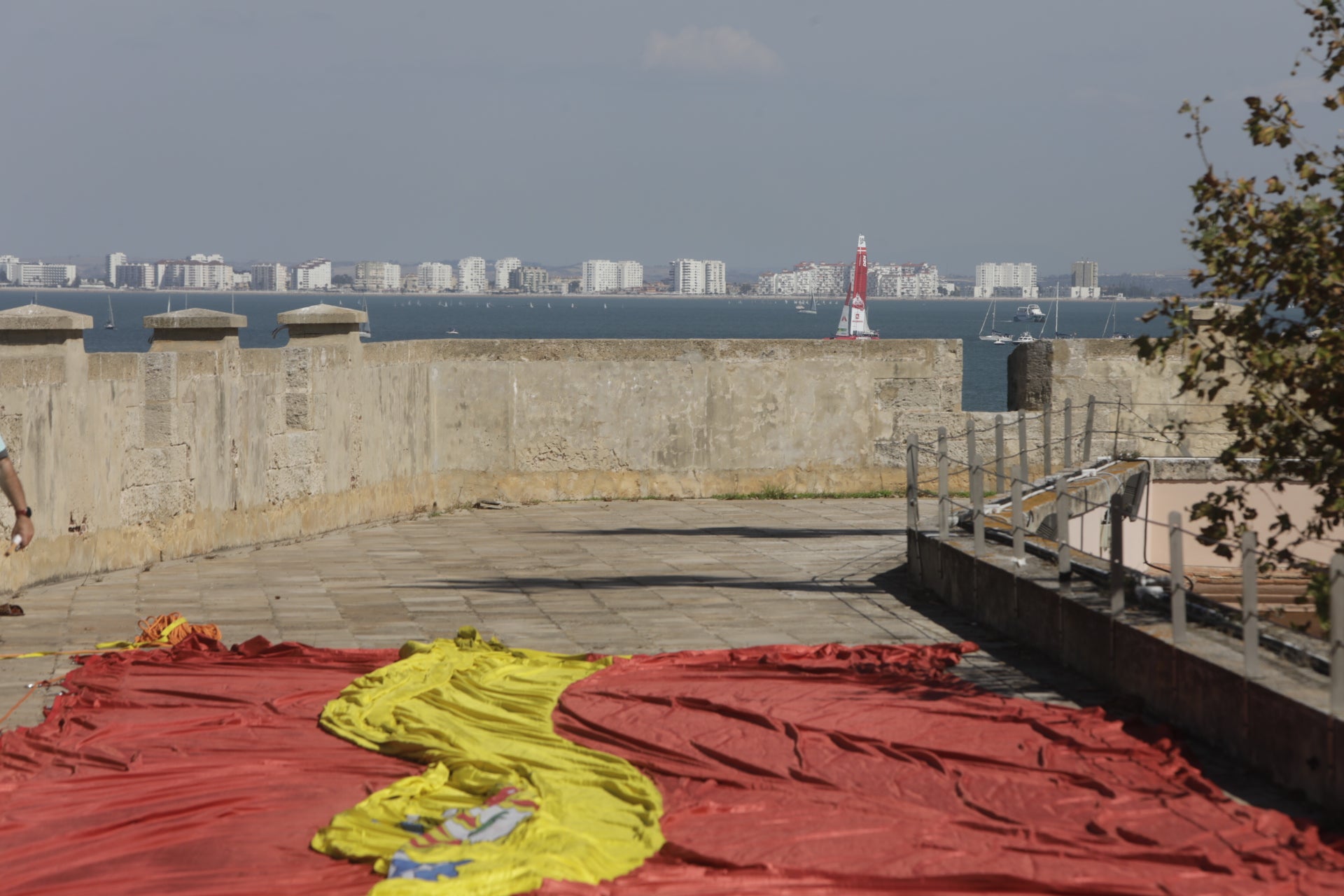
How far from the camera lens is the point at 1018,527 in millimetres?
8758

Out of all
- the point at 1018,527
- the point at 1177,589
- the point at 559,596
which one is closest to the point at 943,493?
the point at 1018,527

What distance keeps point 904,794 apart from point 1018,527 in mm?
3576

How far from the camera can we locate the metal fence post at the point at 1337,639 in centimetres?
517

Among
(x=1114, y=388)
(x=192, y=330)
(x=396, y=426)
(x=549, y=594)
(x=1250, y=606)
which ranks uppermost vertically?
(x=192, y=330)

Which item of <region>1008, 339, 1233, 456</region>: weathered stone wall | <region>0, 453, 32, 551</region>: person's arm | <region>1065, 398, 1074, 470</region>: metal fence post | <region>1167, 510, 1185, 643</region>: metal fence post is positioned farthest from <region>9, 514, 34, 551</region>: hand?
<region>1008, 339, 1233, 456</region>: weathered stone wall

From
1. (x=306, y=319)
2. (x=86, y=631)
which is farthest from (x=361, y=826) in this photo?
(x=306, y=319)

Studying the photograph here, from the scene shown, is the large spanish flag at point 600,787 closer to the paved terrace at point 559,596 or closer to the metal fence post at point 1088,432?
the paved terrace at point 559,596

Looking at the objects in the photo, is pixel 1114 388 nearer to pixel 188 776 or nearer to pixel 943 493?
pixel 943 493

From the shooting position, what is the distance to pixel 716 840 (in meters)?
4.96

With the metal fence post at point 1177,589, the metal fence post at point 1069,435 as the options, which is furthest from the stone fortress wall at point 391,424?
the metal fence post at point 1177,589

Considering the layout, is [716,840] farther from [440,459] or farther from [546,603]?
[440,459]

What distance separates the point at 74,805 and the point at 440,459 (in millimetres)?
9387

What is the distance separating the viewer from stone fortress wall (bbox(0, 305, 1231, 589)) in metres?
10.2

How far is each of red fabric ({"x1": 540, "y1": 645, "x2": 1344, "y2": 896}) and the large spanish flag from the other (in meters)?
0.01
